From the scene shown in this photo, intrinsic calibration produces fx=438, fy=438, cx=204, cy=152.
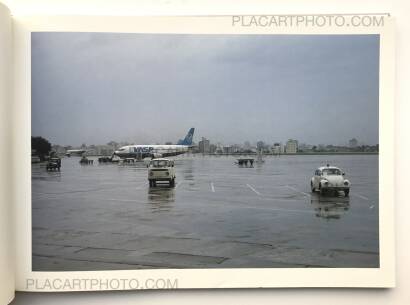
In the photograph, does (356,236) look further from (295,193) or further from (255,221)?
(255,221)

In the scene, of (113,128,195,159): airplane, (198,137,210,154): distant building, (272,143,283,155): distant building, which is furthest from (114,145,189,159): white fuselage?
(272,143,283,155): distant building

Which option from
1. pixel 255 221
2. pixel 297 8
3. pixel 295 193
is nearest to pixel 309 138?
pixel 295 193

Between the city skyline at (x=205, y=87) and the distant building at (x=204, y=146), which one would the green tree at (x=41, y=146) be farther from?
the distant building at (x=204, y=146)

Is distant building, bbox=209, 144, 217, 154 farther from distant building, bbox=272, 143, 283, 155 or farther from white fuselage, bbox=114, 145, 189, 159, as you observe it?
distant building, bbox=272, 143, 283, 155

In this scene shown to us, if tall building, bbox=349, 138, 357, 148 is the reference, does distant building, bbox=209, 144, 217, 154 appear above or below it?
below

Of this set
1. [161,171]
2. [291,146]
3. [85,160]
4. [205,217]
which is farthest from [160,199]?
[291,146]

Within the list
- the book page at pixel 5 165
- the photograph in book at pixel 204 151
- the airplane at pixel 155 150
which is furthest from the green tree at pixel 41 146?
the airplane at pixel 155 150
